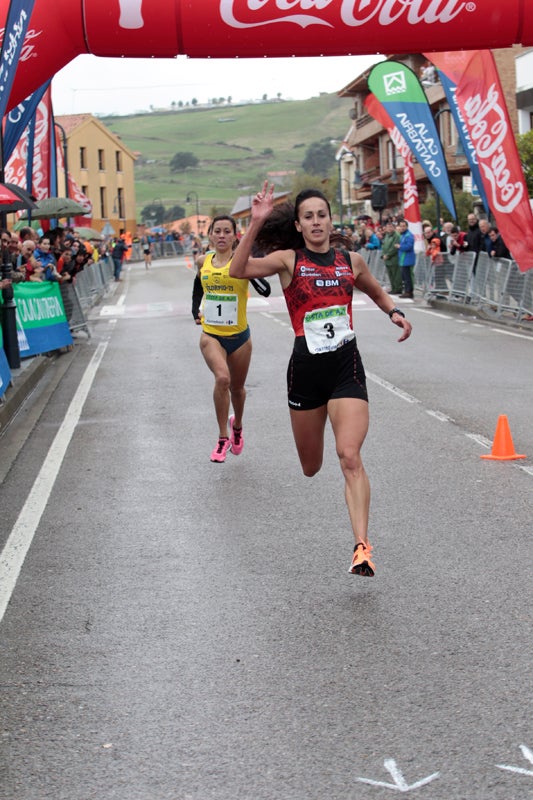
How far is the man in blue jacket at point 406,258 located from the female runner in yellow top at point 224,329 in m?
18.1

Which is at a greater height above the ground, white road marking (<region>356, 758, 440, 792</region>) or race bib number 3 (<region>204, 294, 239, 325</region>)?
race bib number 3 (<region>204, 294, 239, 325</region>)

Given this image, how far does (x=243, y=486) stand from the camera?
851cm

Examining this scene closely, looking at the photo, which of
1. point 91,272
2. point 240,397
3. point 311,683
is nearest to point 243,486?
point 240,397

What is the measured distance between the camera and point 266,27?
9.41 m

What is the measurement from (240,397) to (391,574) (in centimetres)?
399

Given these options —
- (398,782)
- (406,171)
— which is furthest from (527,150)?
(398,782)

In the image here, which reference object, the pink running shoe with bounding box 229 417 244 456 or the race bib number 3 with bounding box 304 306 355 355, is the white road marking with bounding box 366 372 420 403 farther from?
the race bib number 3 with bounding box 304 306 355 355

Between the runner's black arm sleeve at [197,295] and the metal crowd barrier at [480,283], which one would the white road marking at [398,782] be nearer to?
the runner's black arm sleeve at [197,295]

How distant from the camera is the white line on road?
20.5 ft

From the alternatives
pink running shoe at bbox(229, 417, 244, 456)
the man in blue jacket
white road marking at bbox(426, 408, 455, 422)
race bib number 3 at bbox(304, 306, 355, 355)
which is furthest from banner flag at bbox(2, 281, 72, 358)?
race bib number 3 at bbox(304, 306, 355, 355)

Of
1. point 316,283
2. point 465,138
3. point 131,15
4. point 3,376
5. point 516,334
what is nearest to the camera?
point 316,283

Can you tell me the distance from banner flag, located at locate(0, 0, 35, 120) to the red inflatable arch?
6 centimetres

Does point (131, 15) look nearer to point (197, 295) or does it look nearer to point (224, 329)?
point (197, 295)

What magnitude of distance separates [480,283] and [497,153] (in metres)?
5.33
